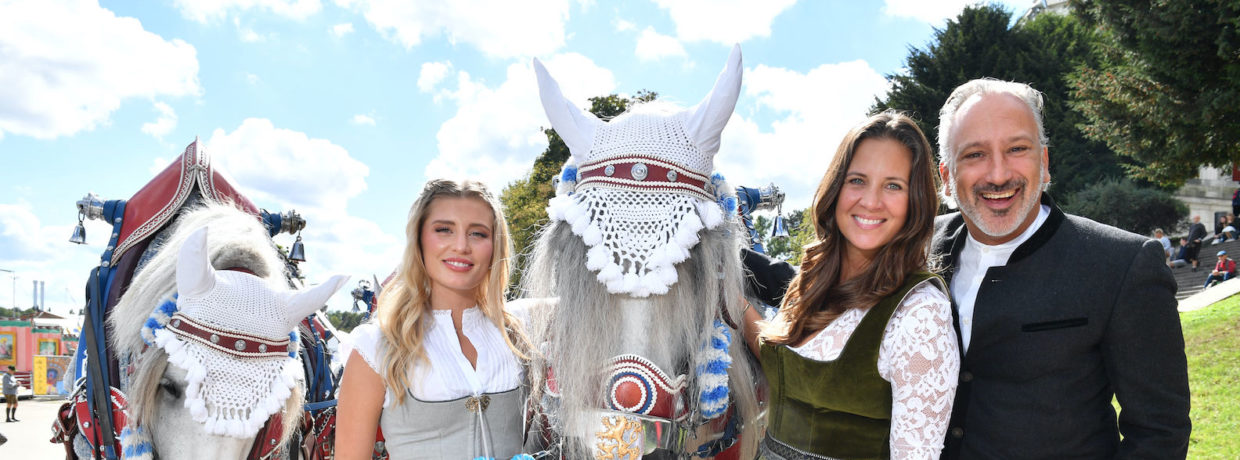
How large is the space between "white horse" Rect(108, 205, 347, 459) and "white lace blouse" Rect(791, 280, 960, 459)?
7.66ft

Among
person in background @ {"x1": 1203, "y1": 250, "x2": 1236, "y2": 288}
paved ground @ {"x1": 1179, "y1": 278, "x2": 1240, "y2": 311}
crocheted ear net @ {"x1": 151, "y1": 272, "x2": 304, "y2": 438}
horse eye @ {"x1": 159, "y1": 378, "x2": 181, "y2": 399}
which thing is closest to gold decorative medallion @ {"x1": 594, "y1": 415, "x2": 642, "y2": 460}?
crocheted ear net @ {"x1": 151, "y1": 272, "x2": 304, "y2": 438}

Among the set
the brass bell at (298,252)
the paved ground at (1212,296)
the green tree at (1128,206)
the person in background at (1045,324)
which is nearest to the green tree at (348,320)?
the brass bell at (298,252)

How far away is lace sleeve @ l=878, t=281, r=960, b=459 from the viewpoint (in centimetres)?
185

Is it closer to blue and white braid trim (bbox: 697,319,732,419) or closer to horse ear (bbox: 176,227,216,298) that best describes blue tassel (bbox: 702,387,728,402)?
blue and white braid trim (bbox: 697,319,732,419)

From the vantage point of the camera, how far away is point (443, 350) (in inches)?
93.3

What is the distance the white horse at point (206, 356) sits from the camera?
286 cm

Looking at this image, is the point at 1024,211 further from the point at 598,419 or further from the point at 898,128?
the point at 598,419

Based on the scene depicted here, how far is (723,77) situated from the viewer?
7.03 ft

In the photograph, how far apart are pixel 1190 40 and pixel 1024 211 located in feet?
33.1

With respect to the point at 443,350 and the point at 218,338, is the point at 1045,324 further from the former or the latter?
the point at 218,338

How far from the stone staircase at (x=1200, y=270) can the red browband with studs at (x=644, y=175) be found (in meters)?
18.6

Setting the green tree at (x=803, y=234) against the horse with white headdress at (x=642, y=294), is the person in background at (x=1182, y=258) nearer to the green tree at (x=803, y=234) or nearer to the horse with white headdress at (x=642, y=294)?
the green tree at (x=803, y=234)

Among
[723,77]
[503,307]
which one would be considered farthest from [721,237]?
[503,307]


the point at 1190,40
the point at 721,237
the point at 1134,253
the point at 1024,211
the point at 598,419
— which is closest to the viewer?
the point at 598,419
